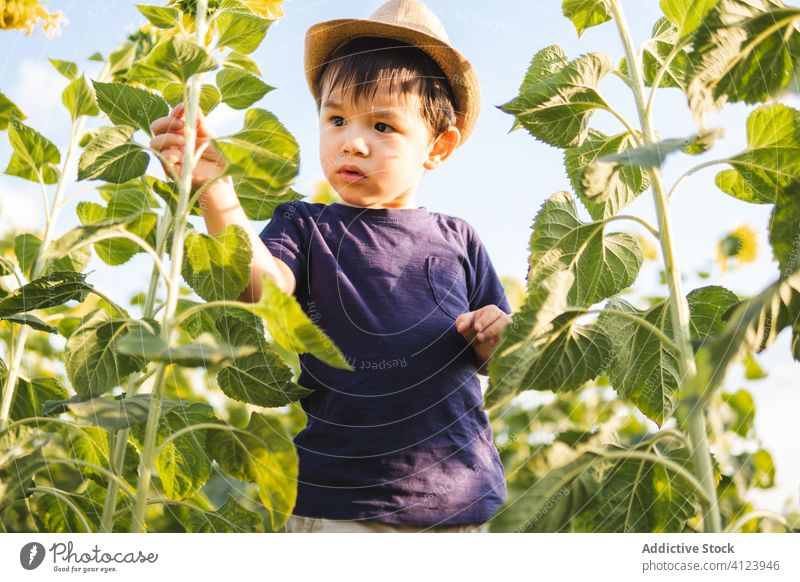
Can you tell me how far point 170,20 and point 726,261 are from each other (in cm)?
64

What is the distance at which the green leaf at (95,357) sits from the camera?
739mm

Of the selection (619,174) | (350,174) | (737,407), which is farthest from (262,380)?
(737,407)

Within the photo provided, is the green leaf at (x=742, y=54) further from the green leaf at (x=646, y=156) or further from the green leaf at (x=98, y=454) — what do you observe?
the green leaf at (x=98, y=454)

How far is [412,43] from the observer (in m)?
0.96

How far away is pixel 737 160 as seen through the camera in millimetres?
726

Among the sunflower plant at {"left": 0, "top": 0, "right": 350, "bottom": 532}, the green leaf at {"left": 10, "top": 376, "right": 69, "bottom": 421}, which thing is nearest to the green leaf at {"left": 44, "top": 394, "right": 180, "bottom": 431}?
the sunflower plant at {"left": 0, "top": 0, "right": 350, "bottom": 532}

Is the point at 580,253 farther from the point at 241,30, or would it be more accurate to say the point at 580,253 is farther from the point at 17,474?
the point at 17,474

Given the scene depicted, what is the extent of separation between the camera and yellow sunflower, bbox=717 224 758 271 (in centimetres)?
87

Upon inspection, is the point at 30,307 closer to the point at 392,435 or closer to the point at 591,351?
the point at 392,435

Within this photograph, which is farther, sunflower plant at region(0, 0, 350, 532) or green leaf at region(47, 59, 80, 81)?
green leaf at region(47, 59, 80, 81)

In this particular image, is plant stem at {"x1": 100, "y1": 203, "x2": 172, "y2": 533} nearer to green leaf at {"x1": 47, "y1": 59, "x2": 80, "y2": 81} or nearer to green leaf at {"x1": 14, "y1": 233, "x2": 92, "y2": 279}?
green leaf at {"x1": 14, "y1": 233, "x2": 92, "y2": 279}

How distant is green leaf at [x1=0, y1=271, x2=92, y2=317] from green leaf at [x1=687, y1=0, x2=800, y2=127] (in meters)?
0.55
